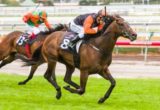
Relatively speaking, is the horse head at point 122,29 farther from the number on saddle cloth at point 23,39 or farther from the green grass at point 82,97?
the number on saddle cloth at point 23,39

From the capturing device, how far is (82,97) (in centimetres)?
986

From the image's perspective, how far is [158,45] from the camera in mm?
19016

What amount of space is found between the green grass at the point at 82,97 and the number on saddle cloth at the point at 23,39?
929 millimetres

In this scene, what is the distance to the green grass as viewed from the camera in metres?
8.70

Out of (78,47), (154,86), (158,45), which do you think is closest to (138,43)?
(158,45)

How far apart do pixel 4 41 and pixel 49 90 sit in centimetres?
199

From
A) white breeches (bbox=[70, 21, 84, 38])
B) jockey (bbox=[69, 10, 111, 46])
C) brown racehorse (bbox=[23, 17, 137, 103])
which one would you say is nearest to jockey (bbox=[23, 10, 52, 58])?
white breeches (bbox=[70, 21, 84, 38])

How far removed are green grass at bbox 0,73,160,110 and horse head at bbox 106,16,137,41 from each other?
118cm

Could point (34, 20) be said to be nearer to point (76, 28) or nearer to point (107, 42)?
point (76, 28)

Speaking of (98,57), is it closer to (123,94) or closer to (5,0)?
(123,94)

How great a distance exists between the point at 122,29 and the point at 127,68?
8.21 meters

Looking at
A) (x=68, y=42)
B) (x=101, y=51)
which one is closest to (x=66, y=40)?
(x=68, y=42)

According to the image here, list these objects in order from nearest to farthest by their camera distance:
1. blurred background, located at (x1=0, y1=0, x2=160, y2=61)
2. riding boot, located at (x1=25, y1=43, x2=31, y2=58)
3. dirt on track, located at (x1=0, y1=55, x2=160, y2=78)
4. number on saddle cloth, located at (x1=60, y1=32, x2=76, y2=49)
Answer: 1. number on saddle cloth, located at (x1=60, y1=32, x2=76, y2=49)
2. riding boot, located at (x1=25, y1=43, x2=31, y2=58)
3. dirt on track, located at (x1=0, y1=55, x2=160, y2=78)
4. blurred background, located at (x1=0, y1=0, x2=160, y2=61)

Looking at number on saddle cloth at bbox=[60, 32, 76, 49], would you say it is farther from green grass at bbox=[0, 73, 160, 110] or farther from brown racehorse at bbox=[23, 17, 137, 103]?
green grass at bbox=[0, 73, 160, 110]
